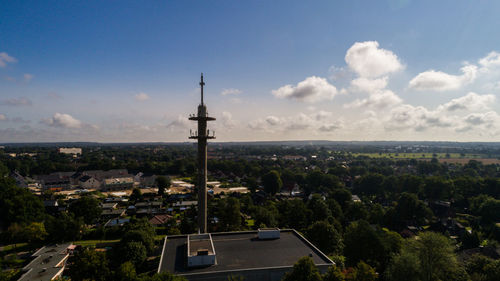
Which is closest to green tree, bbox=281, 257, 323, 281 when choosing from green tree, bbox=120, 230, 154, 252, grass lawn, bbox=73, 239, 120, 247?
green tree, bbox=120, 230, 154, 252

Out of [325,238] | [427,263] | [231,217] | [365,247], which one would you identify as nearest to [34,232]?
[231,217]

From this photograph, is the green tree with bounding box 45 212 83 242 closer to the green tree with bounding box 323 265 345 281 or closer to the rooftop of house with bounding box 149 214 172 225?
the rooftop of house with bounding box 149 214 172 225

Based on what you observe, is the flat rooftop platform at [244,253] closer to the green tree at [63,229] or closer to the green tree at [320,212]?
the green tree at [320,212]

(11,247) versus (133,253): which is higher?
(133,253)

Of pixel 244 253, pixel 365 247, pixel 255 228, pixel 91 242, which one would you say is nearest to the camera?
pixel 244 253

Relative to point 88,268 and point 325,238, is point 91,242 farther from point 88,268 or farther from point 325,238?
point 325,238

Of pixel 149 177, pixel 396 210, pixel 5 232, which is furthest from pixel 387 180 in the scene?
pixel 5 232

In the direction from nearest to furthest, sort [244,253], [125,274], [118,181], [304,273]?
[304,273], [125,274], [244,253], [118,181]
